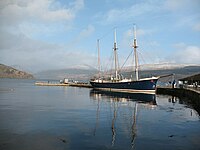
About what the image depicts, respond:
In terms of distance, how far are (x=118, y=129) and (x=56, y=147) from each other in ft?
22.8

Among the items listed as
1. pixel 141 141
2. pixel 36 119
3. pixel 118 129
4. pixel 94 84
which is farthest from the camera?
pixel 94 84

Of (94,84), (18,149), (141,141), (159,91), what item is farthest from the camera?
(94,84)

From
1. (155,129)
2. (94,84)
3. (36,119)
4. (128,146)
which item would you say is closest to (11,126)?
(36,119)

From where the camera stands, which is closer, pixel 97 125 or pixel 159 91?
pixel 97 125

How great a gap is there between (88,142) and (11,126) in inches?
340

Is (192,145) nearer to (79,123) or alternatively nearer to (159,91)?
(79,123)

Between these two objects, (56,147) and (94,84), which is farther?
(94,84)

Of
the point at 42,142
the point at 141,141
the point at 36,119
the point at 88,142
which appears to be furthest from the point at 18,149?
the point at 36,119

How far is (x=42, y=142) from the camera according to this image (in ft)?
50.5

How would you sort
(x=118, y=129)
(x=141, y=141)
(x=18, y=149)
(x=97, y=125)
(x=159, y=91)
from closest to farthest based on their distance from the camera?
(x=18, y=149) → (x=141, y=141) → (x=118, y=129) → (x=97, y=125) → (x=159, y=91)

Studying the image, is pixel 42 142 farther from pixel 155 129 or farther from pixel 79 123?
pixel 155 129

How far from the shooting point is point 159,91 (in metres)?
73.1

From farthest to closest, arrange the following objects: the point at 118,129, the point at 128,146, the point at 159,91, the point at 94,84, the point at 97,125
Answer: the point at 94,84, the point at 159,91, the point at 97,125, the point at 118,129, the point at 128,146

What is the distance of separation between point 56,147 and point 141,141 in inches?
232
